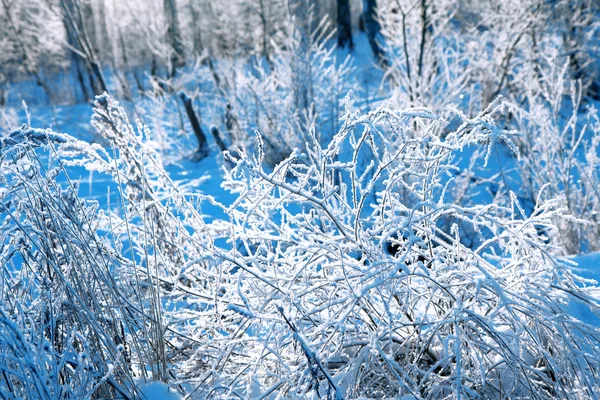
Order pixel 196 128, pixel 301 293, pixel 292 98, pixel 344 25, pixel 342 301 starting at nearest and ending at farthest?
pixel 342 301
pixel 301 293
pixel 292 98
pixel 196 128
pixel 344 25

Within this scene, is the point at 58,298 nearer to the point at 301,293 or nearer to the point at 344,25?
the point at 301,293

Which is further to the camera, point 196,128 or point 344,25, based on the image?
point 344,25

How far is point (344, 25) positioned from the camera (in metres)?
16.4

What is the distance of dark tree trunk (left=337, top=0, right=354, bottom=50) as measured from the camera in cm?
1638

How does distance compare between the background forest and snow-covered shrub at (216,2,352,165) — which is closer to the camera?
the background forest

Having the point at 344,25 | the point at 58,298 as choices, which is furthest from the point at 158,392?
the point at 344,25

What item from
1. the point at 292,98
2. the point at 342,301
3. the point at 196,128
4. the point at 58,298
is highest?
the point at 342,301

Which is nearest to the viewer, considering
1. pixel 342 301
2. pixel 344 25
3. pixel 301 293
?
pixel 342 301

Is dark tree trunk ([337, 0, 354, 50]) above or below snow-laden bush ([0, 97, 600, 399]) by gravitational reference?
below

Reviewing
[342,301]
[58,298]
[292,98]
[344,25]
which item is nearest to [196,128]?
[292,98]

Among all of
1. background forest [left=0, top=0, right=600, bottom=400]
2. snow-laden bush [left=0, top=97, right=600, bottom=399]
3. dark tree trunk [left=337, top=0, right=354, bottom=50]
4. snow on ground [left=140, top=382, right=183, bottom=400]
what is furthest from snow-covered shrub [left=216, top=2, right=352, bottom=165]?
dark tree trunk [left=337, top=0, right=354, bottom=50]

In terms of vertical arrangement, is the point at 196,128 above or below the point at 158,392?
below

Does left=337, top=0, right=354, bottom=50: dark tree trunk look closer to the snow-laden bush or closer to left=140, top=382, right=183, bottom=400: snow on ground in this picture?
the snow-laden bush

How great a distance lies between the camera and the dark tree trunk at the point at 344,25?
53.7ft
